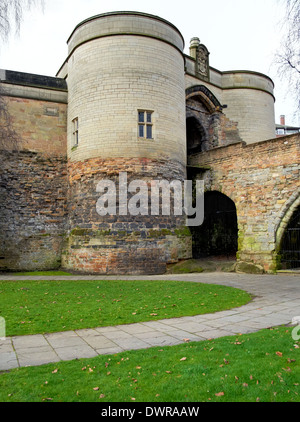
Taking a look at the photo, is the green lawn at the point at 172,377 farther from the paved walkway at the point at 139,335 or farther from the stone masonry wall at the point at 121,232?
the stone masonry wall at the point at 121,232

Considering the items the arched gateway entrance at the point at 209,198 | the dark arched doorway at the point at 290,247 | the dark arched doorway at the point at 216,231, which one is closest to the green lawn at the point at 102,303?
the dark arched doorway at the point at 290,247

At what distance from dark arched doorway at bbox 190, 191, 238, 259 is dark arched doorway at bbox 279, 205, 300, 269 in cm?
487

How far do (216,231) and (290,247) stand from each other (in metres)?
6.46

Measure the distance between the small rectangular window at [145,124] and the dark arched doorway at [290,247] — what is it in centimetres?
693

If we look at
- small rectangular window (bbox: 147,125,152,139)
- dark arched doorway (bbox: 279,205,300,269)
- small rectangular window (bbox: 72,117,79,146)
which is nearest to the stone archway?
dark arched doorway (bbox: 279,205,300,269)

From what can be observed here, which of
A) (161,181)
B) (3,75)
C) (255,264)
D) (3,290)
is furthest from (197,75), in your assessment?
(3,290)

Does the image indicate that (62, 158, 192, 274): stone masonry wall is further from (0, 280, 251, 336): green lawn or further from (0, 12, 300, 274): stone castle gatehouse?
(0, 280, 251, 336): green lawn

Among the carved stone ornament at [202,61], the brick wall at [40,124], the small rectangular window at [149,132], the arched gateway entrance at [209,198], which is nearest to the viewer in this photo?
the small rectangular window at [149,132]

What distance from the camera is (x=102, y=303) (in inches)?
294

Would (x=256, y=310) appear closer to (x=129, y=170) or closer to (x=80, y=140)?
(x=129, y=170)

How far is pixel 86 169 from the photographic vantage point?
1481 centimetres

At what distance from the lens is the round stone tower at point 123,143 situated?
13953 mm

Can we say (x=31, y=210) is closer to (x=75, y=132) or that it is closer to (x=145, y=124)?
(x=75, y=132)

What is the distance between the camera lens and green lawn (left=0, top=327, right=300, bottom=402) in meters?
3.02
